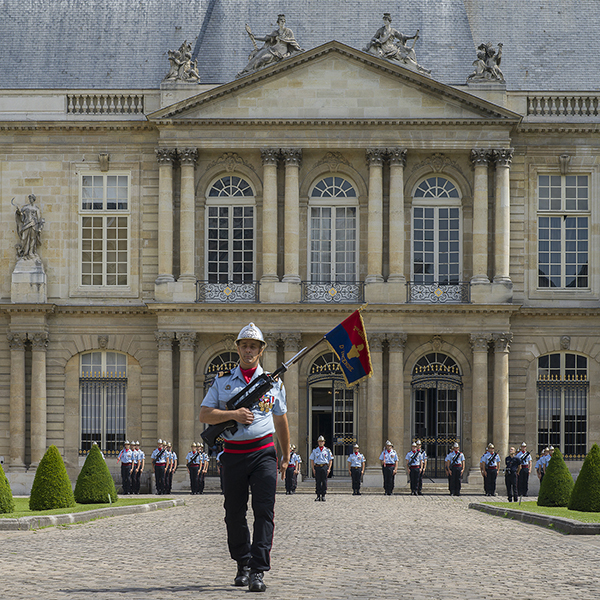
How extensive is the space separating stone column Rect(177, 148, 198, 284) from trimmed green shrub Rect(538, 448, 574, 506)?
46.7 ft

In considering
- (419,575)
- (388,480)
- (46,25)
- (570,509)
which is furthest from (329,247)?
(419,575)

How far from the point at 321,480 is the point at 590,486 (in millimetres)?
8725

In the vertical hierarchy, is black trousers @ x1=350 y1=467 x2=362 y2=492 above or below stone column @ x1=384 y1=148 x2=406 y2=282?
below

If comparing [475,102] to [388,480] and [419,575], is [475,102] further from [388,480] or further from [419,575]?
[419,575]

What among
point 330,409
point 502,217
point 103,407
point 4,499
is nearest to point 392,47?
point 502,217

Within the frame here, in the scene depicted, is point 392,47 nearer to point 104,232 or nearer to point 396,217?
point 396,217

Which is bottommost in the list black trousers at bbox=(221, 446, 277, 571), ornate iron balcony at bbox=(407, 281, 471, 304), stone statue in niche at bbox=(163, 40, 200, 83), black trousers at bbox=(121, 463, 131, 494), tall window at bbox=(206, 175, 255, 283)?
black trousers at bbox=(121, 463, 131, 494)

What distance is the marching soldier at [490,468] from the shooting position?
29938 mm

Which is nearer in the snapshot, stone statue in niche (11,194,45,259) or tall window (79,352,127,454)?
stone statue in niche (11,194,45,259)

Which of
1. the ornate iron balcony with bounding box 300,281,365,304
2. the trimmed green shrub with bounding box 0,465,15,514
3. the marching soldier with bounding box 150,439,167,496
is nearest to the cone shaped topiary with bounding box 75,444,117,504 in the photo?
the trimmed green shrub with bounding box 0,465,15,514

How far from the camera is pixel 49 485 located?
19.4m

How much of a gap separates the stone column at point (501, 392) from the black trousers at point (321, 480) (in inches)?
298

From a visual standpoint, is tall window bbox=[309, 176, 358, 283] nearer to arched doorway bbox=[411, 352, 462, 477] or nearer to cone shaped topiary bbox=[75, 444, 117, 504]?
arched doorway bbox=[411, 352, 462, 477]

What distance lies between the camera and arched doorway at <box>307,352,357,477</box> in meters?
33.8
